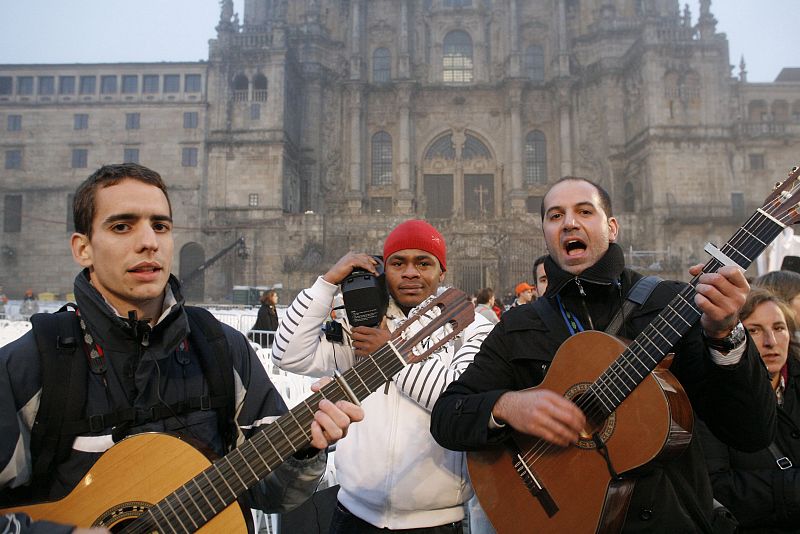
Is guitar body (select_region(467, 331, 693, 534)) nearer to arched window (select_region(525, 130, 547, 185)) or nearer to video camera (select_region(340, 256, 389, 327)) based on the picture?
video camera (select_region(340, 256, 389, 327))

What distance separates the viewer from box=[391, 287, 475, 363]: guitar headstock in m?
2.26

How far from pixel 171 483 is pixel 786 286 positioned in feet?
14.7

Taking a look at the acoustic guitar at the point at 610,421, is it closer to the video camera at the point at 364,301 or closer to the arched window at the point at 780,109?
the video camera at the point at 364,301

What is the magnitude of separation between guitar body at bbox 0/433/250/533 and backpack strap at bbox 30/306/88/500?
14 centimetres

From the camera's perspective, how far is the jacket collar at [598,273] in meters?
2.50

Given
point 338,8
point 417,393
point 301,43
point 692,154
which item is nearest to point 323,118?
point 301,43

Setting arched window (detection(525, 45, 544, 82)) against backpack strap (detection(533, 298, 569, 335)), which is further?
arched window (detection(525, 45, 544, 82))

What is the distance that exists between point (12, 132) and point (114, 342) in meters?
43.8

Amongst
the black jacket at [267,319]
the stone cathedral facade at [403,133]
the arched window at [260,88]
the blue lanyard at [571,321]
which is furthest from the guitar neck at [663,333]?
the arched window at [260,88]

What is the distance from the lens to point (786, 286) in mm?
4070

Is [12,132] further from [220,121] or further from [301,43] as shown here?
[301,43]

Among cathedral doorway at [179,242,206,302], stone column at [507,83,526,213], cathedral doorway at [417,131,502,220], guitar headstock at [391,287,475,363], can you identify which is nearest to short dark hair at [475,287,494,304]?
guitar headstock at [391,287,475,363]

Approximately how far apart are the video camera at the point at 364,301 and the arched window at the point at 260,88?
34.3 m

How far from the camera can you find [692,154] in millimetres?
33000
